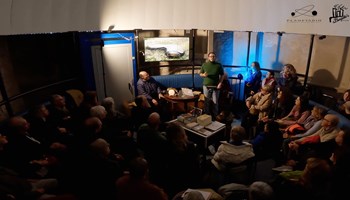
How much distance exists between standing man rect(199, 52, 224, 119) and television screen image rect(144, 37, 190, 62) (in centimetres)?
119

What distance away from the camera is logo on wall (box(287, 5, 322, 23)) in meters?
3.62

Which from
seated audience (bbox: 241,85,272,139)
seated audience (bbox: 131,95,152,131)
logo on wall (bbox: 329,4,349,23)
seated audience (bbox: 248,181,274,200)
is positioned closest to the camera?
seated audience (bbox: 248,181,274,200)

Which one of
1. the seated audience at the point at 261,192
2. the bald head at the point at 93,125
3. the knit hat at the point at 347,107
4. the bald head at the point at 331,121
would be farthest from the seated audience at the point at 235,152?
the knit hat at the point at 347,107

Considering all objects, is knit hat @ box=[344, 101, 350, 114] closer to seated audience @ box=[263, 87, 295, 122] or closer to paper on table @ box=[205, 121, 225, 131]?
seated audience @ box=[263, 87, 295, 122]

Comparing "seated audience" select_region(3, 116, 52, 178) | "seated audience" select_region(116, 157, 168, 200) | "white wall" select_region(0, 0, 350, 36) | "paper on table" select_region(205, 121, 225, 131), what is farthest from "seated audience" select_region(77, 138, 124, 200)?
"paper on table" select_region(205, 121, 225, 131)

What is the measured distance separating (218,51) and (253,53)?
3.02ft

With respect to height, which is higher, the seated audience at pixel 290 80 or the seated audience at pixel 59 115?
the seated audience at pixel 290 80

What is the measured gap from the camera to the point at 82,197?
2.47 metres

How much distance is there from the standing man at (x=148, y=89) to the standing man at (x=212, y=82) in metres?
1.05

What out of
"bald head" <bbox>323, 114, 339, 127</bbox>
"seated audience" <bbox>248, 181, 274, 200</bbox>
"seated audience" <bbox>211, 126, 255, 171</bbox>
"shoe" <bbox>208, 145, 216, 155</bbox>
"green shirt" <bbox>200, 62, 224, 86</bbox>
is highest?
"green shirt" <bbox>200, 62, 224, 86</bbox>

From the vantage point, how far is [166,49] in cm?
654

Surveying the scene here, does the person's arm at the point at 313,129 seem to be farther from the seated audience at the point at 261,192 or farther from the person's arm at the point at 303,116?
the seated audience at the point at 261,192

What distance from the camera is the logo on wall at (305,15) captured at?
3619 millimetres

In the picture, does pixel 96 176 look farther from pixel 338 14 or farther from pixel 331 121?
pixel 338 14
